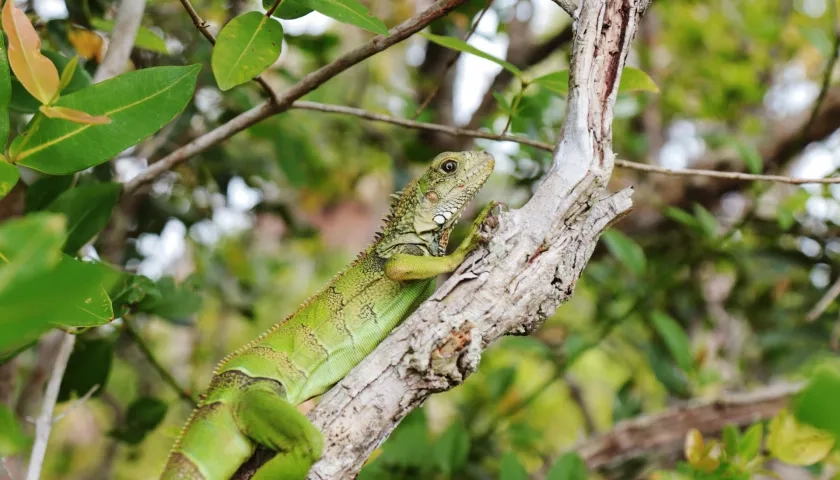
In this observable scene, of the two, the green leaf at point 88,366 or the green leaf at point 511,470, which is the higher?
the green leaf at point 88,366

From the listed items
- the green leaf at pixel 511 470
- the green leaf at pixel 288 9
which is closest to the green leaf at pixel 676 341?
the green leaf at pixel 511 470

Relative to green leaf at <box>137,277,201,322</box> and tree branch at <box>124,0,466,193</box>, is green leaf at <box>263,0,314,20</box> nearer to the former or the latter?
tree branch at <box>124,0,466,193</box>

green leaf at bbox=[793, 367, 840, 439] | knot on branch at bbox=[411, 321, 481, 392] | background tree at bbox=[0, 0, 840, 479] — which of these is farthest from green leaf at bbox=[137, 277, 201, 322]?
green leaf at bbox=[793, 367, 840, 439]

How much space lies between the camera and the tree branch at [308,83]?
212 centimetres

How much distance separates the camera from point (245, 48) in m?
2.02

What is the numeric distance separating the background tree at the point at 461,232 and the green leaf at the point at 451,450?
13 mm

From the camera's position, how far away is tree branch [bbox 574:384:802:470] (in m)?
3.96

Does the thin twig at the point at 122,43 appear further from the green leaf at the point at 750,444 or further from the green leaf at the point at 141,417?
the green leaf at the point at 750,444

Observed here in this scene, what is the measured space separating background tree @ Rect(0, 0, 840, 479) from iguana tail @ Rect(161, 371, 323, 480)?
7.1 inches

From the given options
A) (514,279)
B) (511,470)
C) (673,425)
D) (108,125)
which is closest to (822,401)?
(514,279)

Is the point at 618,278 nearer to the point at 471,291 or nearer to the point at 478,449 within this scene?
the point at 478,449

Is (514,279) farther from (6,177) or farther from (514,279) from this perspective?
(6,177)

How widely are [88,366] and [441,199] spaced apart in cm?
158

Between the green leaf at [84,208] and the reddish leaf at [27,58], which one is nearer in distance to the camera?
the reddish leaf at [27,58]
